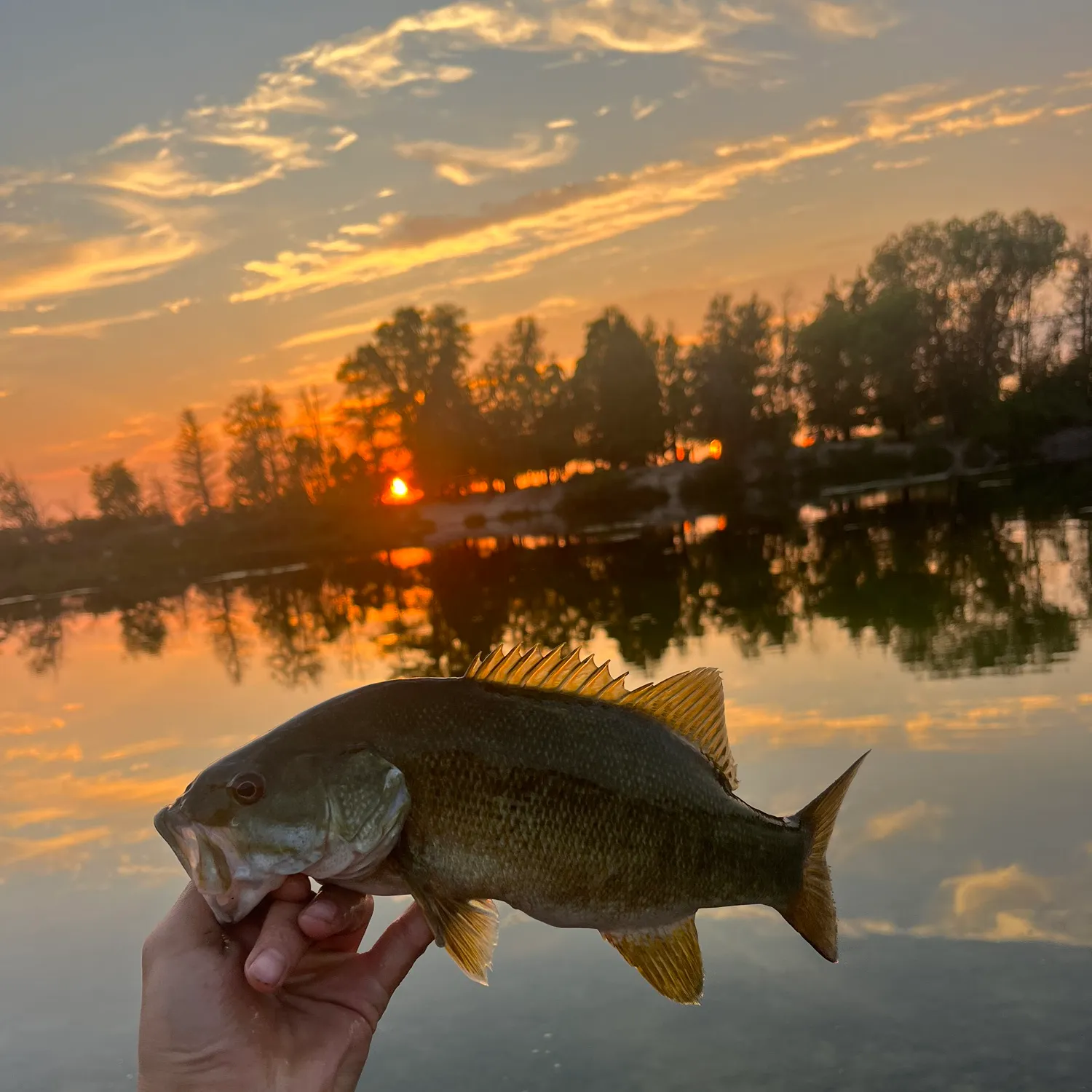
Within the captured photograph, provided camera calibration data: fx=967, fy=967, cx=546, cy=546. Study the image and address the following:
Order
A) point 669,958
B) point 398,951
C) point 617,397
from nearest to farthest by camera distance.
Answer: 1. point 669,958
2. point 398,951
3. point 617,397

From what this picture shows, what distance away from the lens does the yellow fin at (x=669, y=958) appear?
117 inches

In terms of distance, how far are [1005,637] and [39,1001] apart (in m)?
14.0

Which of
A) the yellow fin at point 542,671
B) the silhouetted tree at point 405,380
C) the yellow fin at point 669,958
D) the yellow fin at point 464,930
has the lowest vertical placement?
the yellow fin at point 669,958

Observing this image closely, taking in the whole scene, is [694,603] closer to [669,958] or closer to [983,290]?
[669,958]

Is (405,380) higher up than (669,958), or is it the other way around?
(405,380)

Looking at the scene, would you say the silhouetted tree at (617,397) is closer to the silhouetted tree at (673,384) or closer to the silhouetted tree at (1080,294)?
the silhouetted tree at (673,384)

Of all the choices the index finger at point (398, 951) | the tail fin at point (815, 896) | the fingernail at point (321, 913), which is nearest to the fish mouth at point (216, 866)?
the fingernail at point (321, 913)

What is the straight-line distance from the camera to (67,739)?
677 inches

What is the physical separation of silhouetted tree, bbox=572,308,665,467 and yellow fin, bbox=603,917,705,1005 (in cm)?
6971

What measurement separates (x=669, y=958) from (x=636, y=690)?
→ 2.71 feet

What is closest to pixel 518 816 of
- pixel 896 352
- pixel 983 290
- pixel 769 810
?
pixel 769 810

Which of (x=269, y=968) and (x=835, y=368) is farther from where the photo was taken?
(x=835, y=368)

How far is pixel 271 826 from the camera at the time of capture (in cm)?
267

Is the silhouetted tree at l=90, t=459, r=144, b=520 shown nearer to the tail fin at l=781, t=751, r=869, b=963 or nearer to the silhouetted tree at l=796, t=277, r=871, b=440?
the silhouetted tree at l=796, t=277, r=871, b=440
